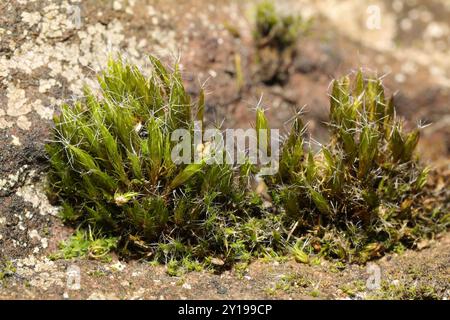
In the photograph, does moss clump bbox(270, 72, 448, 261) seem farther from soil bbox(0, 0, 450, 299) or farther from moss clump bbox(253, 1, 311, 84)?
moss clump bbox(253, 1, 311, 84)

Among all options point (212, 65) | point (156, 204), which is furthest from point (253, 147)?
point (212, 65)

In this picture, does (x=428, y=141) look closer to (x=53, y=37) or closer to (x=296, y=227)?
(x=296, y=227)

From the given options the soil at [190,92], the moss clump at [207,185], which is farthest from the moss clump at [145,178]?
the soil at [190,92]

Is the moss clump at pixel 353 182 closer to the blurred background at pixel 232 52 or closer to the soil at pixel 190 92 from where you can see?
the soil at pixel 190 92

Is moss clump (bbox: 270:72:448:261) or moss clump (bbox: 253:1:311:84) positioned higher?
moss clump (bbox: 253:1:311:84)

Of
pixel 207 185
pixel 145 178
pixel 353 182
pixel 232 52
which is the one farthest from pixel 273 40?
pixel 145 178

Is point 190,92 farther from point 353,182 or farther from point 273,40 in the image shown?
point 353,182

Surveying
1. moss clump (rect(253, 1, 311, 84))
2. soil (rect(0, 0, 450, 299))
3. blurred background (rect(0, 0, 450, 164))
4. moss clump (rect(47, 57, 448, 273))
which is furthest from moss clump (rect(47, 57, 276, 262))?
moss clump (rect(253, 1, 311, 84))
